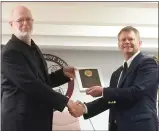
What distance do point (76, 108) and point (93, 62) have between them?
8.92 feet

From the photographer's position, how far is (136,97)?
1.93m

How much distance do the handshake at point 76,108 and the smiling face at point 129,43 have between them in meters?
0.55

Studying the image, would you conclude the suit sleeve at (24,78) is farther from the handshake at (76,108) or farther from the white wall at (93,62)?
the white wall at (93,62)

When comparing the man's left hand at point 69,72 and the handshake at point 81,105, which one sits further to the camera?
the man's left hand at point 69,72

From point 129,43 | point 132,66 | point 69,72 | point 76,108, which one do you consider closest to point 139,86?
point 132,66

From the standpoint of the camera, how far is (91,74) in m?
2.29

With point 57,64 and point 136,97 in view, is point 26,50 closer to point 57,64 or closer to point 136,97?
point 136,97

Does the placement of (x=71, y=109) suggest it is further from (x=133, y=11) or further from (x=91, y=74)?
(x=133, y=11)

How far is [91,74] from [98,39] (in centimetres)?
→ 200

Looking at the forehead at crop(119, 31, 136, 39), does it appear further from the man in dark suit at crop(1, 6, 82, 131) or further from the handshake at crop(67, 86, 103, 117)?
the man in dark suit at crop(1, 6, 82, 131)

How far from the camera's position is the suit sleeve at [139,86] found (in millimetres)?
1922

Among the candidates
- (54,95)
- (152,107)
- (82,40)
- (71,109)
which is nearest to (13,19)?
(54,95)

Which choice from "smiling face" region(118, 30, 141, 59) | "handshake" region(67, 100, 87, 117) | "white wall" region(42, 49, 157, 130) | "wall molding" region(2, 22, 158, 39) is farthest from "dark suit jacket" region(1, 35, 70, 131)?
"white wall" region(42, 49, 157, 130)

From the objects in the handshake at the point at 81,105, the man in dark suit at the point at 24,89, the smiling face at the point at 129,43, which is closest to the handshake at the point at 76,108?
the handshake at the point at 81,105
